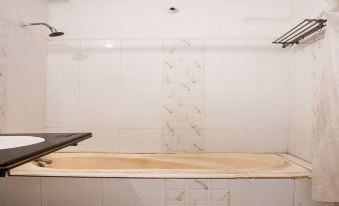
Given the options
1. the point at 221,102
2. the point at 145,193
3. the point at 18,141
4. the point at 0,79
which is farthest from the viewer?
the point at 221,102

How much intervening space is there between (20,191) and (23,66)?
0.95 m

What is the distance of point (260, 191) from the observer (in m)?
1.47

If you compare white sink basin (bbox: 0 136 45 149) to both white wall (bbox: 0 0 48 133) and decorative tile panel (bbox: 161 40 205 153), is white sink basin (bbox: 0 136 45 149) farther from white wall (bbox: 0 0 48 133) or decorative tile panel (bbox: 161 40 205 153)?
decorative tile panel (bbox: 161 40 205 153)

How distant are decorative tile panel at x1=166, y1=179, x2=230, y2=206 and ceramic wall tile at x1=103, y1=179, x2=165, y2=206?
0.05 m

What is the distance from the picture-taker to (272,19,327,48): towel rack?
1613 millimetres

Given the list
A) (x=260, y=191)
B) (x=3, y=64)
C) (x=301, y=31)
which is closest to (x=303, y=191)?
(x=260, y=191)

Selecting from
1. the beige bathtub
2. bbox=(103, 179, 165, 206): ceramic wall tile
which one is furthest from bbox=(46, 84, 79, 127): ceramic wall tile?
bbox=(103, 179, 165, 206): ceramic wall tile

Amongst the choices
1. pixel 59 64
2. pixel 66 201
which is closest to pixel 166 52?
pixel 59 64

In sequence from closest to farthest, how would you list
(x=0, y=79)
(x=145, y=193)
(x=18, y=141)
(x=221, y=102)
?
1. (x=18, y=141)
2. (x=145, y=193)
3. (x=0, y=79)
4. (x=221, y=102)

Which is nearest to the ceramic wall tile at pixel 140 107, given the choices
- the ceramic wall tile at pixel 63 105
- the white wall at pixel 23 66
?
the ceramic wall tile at pixel 63 105

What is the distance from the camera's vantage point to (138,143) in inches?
88.7

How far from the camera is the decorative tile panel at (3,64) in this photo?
1751 mm

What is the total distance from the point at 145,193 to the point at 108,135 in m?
0.93

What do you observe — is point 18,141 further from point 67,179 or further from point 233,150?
point 233,150
